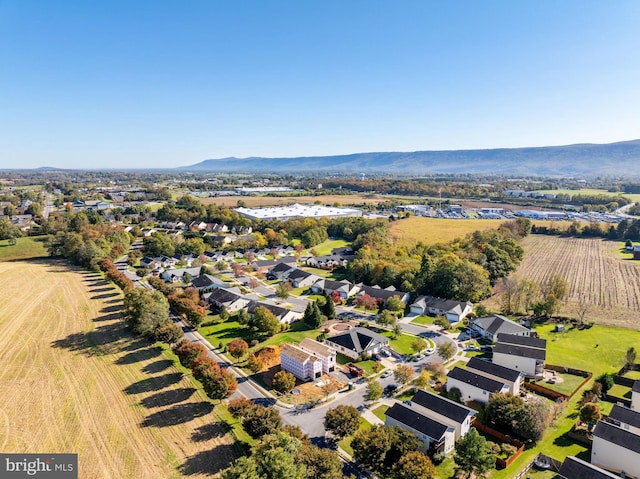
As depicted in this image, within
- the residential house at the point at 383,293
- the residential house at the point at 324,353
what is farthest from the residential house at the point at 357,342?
the residential house at the point at 383,293

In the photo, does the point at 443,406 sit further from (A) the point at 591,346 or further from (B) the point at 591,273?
(B) the point at 591,273

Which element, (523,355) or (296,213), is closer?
(523,355)

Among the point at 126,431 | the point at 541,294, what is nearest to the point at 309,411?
the point at 126,431

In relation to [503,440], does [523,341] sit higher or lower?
higher

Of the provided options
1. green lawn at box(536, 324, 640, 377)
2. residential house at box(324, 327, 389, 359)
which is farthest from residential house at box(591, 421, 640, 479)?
residential house at box(324, 327, 389, 359)

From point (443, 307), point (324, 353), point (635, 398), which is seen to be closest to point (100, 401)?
point (324, 353)
